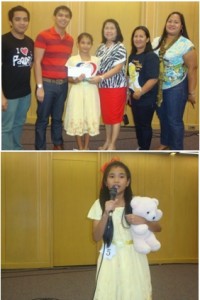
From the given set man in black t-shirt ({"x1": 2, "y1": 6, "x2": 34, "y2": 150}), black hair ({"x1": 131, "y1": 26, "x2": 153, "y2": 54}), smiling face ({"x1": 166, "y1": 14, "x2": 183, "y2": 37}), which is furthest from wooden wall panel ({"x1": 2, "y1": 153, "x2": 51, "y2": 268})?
smiling face ({"x1": 166, "y1": 14, "x2": 183, "y2": 37})

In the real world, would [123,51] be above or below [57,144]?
above

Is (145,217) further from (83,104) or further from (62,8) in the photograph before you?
(62,8)

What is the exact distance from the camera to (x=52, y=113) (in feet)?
8.66

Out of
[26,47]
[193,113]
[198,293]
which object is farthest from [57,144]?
[198,293]

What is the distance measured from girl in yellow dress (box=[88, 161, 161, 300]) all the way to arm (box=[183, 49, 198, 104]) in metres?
0.45

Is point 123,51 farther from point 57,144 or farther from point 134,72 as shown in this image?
point 57,144

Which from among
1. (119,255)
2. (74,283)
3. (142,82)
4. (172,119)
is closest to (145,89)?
(142,82)

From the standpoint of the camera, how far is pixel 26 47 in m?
2.54

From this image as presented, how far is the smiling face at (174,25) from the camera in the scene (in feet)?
8.28

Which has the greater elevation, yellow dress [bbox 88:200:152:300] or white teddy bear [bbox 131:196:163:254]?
white teddy bear [bbox 131:196:163:254]

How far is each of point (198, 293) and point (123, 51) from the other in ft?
3.53

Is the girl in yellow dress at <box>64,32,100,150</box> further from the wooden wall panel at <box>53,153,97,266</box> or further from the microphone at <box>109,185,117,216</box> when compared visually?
the microphone at <box>109,185,117,216</box>

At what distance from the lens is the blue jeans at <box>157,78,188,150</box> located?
263 centimetres

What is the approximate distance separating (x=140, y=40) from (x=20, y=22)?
1.65ft
